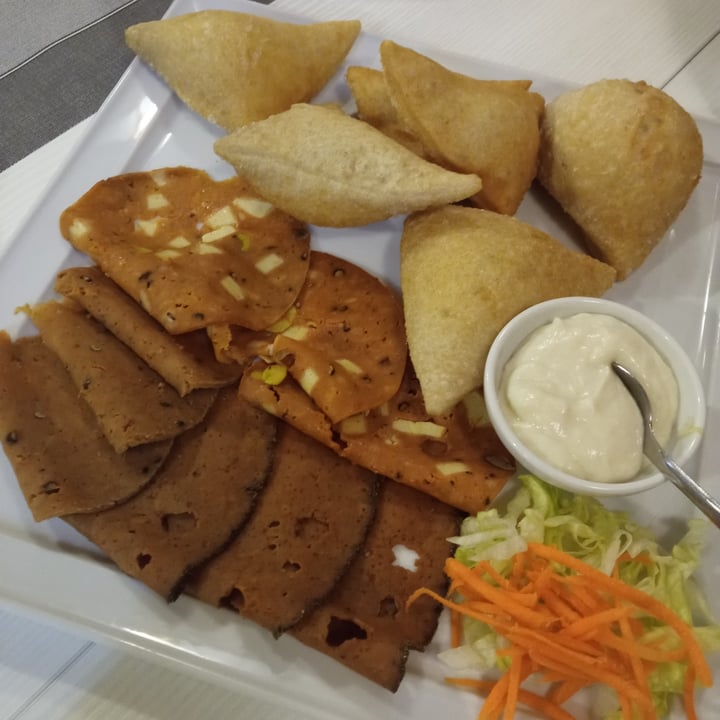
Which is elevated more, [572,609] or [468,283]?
[468,283]

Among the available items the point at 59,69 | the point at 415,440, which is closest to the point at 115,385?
the point at 415,440

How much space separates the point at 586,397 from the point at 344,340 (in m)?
0.66

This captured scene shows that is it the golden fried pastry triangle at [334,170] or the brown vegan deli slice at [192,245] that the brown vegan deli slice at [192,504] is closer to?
the brown vegan deli slice at [192,245]

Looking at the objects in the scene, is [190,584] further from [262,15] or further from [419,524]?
[262,15]

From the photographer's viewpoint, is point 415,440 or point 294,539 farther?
point 415,440

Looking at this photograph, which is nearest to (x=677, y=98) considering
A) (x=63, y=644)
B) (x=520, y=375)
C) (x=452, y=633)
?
(x=520, y=375)

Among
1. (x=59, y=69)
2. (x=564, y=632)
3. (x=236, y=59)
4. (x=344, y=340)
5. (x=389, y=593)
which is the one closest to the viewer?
(x=564, y=632)

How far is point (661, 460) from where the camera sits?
1.52m

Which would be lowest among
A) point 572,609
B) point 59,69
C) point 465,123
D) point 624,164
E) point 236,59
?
point 572,609

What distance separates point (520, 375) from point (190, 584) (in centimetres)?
90

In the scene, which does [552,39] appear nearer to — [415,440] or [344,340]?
[344,340]

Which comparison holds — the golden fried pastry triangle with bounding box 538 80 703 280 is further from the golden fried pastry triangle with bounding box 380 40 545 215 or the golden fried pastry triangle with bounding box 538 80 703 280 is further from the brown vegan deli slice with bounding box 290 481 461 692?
the brown vegan deli slice with bounding box 290 481 461 692

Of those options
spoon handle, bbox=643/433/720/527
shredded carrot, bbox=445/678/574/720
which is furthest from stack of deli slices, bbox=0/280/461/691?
spoon handle, bbox=643/433/720/527

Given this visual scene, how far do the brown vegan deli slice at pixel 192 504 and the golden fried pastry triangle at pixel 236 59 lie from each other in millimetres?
969
